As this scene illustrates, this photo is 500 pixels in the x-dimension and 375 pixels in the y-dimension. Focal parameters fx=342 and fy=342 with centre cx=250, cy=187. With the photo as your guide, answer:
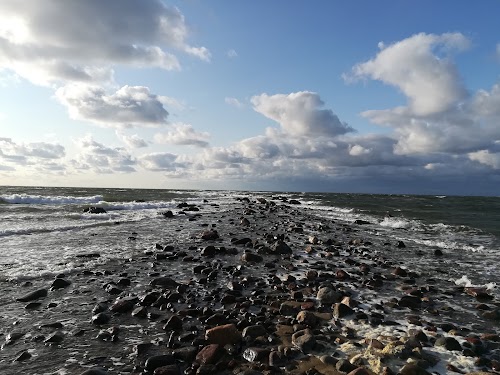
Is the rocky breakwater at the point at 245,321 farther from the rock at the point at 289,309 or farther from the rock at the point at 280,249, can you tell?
the rock at the point at 280,249

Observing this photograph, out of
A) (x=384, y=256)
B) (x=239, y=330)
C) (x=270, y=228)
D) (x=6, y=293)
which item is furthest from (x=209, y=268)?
(x=270, y=228)

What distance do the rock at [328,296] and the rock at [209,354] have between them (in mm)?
3792

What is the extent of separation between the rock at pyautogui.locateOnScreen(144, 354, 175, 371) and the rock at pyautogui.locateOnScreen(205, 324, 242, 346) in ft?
3.27

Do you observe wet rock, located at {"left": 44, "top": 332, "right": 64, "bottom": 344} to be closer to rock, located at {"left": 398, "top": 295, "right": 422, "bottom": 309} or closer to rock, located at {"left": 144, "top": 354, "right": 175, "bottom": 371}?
rock, located at {"left": 144, "top": 354, "right": 175, "bottom": 371}

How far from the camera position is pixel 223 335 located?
7.06 meters

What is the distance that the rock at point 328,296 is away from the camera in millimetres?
9375

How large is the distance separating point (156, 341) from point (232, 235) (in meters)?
14.2

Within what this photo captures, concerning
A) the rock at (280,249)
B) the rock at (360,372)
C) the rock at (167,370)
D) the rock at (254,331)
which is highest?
the rock at (280,249)

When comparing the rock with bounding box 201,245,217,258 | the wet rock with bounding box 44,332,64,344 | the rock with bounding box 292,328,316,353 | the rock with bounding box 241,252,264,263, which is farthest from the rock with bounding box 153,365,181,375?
the rock with bounding box 201,245,217,258

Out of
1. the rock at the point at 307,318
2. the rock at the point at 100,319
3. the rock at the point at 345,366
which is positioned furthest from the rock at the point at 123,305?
the rock at the point at 345,366

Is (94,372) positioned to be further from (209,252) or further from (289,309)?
(209,252)

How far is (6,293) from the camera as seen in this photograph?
966 centimetres

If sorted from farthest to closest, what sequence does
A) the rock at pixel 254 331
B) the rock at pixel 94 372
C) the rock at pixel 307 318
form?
the rock at pixel 307 318 → the rock at pixel 254 331 → the rock at pixel 94 372

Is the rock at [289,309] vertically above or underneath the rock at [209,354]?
above
